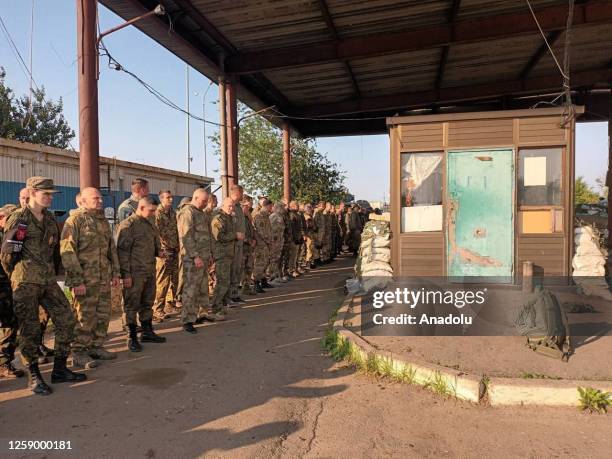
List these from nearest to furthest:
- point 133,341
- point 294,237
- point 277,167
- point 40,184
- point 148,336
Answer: point 40,184 → point 133,341 → point 148,336 → point 294,237 → point 277,167

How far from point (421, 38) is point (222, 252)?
6.79 m

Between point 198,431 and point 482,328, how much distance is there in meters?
3.47

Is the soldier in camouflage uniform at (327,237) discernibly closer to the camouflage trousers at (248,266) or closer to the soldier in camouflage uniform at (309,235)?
the soldier in camouflage uniform at (309,235)

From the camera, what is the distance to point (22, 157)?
51.8 feet

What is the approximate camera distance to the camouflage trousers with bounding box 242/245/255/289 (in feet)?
27.3

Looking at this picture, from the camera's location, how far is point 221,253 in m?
6.65

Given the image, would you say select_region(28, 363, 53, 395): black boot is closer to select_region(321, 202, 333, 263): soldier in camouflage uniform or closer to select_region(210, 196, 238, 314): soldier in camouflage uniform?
select_region(210, 196, 238, 314): soldier in camouflage uniform

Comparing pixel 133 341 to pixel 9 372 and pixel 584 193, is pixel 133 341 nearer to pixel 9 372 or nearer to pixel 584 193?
pixel 9 372

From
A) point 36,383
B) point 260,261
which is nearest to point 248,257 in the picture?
point 260,261

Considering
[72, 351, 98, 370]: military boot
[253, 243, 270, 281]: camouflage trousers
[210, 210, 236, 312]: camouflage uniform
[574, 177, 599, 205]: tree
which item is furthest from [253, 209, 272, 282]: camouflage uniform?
[574, 177, 599, 205]: tree

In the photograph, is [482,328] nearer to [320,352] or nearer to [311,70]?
[320,352]

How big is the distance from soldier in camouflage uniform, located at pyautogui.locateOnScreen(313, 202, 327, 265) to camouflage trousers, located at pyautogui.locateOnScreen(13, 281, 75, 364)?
9085mm

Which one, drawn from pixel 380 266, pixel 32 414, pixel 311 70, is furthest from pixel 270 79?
pixel 32 414

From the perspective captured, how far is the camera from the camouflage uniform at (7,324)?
443 centimetres
